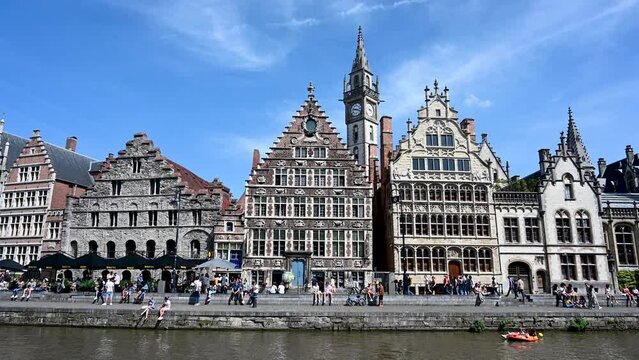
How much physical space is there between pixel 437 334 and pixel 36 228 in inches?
1485

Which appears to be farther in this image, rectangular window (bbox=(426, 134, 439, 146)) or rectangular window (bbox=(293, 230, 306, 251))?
rectangular window (bbox=(426, 134, 439, 146))

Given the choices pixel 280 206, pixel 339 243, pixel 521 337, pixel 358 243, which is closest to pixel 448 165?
pixel 358 243

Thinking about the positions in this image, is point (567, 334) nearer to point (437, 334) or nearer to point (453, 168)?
point (437, 334)

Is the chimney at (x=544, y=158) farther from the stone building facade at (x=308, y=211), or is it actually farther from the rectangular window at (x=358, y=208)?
the rectangular window at (x=358, y=208)

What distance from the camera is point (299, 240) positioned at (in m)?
36.8

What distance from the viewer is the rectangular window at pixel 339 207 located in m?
37.3

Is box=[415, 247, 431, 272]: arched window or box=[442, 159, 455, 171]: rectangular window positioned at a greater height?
box=[442, 159, 455, 171]: rectangular window

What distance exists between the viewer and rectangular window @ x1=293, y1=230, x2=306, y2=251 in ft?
120

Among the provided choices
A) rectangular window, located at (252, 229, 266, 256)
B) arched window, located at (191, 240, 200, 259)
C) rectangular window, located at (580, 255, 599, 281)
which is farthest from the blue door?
rectangular window, located at (580, 255, 599, 281)

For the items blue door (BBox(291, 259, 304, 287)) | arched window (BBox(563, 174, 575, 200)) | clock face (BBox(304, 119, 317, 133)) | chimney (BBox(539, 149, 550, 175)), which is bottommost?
blue door (BBox(291, 259, 304, 287))

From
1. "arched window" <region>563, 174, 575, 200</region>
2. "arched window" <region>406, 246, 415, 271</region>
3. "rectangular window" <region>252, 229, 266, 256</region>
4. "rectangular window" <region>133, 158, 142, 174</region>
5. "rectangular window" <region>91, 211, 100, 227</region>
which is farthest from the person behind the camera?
"rectangular window" <region>133, 158, 142, 174</region>

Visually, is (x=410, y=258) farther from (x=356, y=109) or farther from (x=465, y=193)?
(x=356, y=109)

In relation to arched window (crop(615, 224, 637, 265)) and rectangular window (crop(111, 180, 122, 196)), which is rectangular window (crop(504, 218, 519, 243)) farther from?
rectangular window (crop(111, 180, 122, 196))

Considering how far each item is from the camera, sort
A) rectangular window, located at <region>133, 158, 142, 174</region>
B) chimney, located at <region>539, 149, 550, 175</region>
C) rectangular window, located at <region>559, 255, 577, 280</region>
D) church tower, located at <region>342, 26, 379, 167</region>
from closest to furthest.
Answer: rectangular window, located at <region>559, 255, 577, 280</region> < rectangular window, located at <region>133, 158, 142, 174</region> < chimney, located at <region>539, 149, 550, 175</region> < church tower, located at <region>342, 26, 379, 167</region>
